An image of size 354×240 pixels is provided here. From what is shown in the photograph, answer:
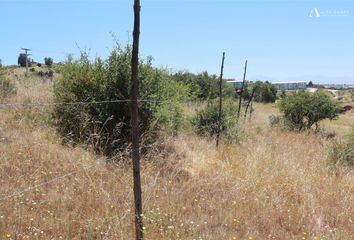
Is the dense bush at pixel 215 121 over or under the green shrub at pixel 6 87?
under

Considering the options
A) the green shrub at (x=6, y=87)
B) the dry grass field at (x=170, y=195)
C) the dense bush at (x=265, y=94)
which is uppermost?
the green shrub at (x=6, y=87)

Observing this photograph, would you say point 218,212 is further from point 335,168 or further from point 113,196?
point 335,168

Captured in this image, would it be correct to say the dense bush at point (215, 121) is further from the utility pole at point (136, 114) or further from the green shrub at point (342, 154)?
the utility pole at point (136, 114)

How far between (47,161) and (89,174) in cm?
66

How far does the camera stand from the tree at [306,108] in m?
17.0

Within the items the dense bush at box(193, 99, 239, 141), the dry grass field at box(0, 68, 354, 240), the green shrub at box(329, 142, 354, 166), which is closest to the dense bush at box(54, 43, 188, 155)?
the dry grass field at box(0, 68, 354, 240)

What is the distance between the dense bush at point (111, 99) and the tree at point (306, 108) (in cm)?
1122

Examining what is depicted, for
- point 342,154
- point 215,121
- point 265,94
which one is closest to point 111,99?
point 215,121

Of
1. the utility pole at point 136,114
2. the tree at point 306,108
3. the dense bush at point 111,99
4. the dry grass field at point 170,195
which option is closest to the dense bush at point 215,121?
the dense bush at point 111,99

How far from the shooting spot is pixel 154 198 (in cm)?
416

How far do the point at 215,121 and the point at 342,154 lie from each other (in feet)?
12.4

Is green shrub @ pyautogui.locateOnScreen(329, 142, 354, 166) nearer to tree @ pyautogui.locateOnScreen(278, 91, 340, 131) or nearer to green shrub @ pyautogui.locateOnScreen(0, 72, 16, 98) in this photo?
green shrub @ pyautogui.locateOnScreen(0, 72, 16, 98)

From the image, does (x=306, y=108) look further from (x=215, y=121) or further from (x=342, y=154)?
(x=342, y=154)

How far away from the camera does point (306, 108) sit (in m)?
16.8
